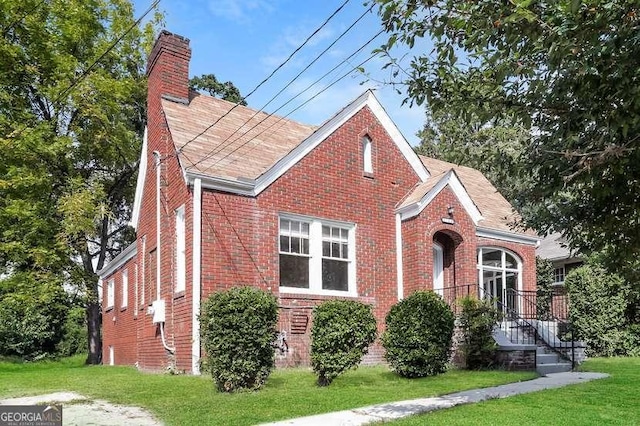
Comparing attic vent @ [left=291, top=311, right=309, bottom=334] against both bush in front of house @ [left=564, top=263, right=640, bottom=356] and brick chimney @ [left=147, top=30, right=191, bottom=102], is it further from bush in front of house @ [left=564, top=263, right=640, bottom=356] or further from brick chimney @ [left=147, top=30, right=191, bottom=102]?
bush in front of house @ [left=564, top=263, right=640, bottom=356]

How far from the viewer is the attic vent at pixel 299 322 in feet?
43.9

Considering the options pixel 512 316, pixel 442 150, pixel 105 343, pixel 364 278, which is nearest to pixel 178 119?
pixel 364 278

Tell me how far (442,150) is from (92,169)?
2288cm

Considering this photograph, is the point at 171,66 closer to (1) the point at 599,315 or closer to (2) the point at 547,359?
(2) the point at 547,359

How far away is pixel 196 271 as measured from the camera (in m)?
12.4

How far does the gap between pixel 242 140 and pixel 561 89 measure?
1099 cm

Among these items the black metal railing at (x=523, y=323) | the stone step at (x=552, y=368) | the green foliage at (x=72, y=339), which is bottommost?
the green foliage at (x=72, y=339)

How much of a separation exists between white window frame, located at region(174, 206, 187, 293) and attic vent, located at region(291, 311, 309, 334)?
256 centimetres

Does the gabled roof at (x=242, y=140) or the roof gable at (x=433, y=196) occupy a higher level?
the gabled roof at (x=242, y=140)

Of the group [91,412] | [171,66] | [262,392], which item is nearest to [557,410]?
[262,392]

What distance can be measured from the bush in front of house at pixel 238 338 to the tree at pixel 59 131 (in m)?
14.4

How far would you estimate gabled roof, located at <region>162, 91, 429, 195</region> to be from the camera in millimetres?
13203

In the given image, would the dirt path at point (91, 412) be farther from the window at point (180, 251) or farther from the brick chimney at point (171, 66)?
the brick chimney at point (171, 66)

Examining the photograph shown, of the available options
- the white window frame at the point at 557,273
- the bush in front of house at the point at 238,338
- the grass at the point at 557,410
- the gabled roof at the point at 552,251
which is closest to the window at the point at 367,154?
the bush in front of house at the point at 238,338
